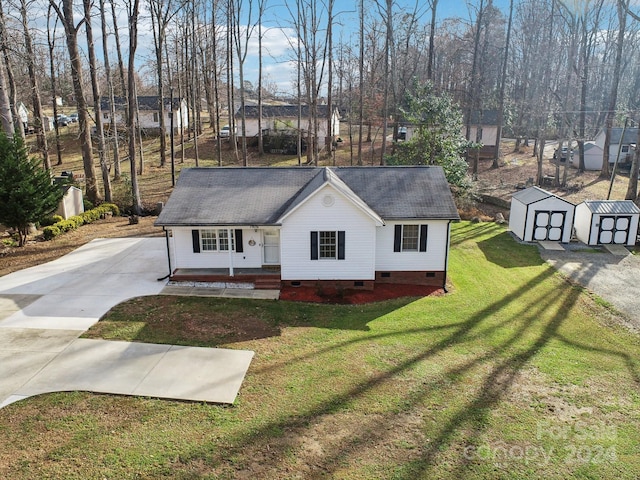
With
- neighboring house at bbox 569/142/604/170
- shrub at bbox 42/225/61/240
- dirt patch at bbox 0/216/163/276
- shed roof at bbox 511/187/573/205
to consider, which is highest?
neighboring house at bbox 569/142/604/170

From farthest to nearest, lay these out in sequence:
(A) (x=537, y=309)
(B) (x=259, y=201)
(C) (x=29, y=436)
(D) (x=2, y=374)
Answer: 1. (B) (x=259, y=201)
2. (A) (x=537, y=309)
3. (D) (x=2, y=374)
4. (C) (x=29, y=436)

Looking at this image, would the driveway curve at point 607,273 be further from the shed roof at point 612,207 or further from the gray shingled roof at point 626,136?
the gray shingled roof at point 626,136

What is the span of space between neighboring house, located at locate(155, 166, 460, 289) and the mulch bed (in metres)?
0.32

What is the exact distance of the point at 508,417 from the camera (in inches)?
401

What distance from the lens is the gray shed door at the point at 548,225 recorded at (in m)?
24.4

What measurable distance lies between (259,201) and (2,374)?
9.87 metres

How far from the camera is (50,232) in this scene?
73.3 feet

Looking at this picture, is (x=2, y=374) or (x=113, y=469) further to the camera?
(x=2, y=374)

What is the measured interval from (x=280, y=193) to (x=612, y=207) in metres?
17.5

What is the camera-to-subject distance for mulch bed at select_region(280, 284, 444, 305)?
1681 cm

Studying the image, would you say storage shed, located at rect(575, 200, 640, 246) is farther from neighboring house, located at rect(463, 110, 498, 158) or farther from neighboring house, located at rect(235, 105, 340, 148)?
neighboring house, located at rect(235, 105, 340, 148)

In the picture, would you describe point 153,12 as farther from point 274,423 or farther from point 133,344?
point 274,423

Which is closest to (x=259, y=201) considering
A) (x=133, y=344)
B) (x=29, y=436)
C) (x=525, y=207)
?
(x=133, y=344)

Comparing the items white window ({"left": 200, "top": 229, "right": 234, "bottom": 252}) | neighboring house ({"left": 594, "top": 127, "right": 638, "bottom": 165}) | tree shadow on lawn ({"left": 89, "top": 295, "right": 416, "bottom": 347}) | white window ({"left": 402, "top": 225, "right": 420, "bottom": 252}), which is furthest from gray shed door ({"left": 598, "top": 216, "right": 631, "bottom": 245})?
neighboring house ({"left": 594, "top": 127, "right": 638, "bottom": 165})
